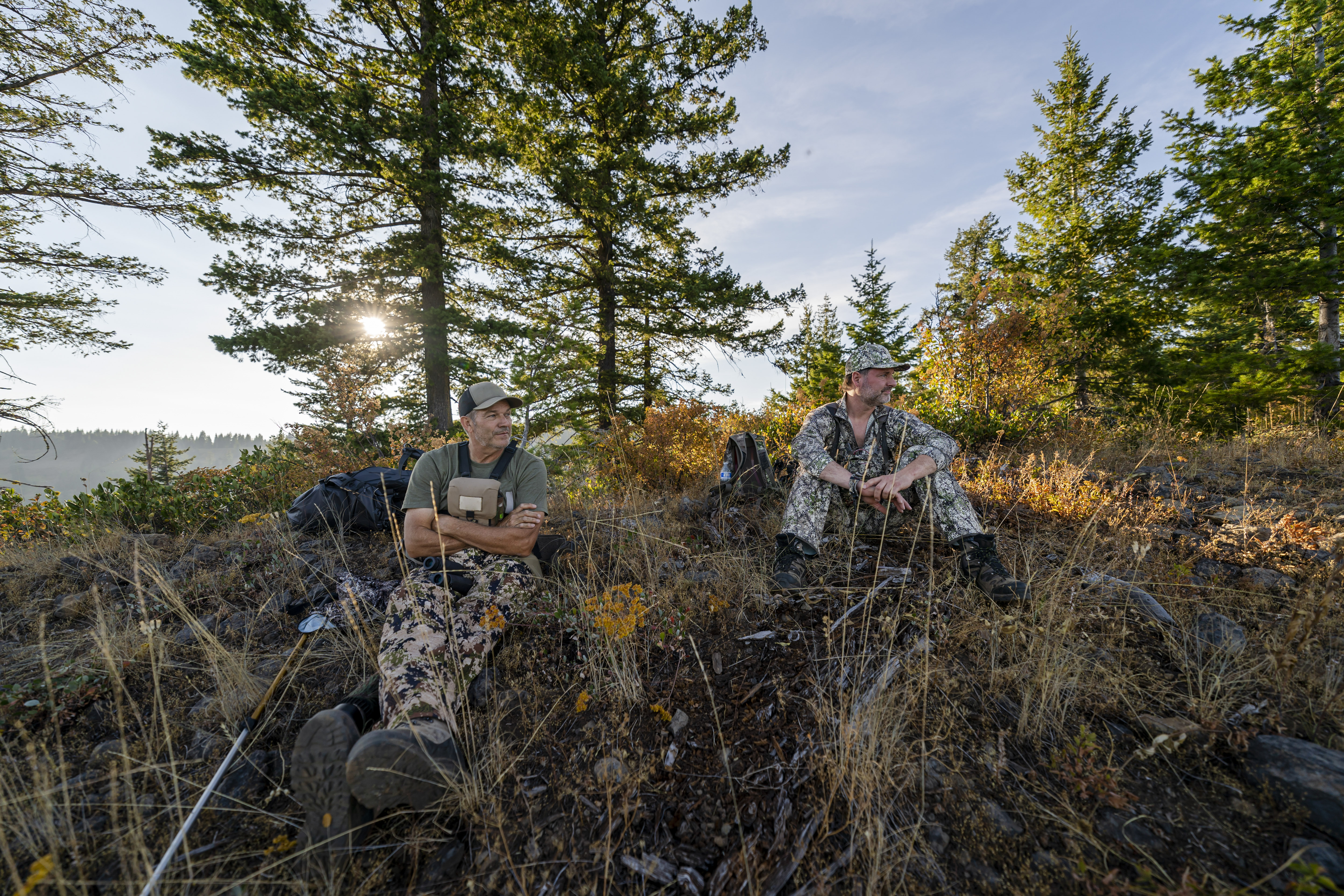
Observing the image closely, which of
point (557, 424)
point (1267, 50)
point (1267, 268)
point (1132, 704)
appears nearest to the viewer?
point (1132, 704)

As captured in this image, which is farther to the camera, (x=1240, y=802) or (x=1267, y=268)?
(x=1267, y=268)

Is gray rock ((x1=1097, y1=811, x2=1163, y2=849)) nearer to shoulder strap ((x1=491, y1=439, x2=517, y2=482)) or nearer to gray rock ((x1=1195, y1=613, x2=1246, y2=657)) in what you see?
gray rock ((x1=1195, y1=613, x2=1246, y2=657))

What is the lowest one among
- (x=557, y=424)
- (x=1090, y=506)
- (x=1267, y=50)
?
(x=1090, y=506)

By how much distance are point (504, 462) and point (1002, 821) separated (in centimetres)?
309

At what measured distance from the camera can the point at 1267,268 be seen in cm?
845

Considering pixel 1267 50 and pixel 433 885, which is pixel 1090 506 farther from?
pixel 1267 50

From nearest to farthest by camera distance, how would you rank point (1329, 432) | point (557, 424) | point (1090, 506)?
1. point (1090, 506)
2. point (1329, 432)
3. point (557, 424)

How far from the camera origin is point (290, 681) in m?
2.52

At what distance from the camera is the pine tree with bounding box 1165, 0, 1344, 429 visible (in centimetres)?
809

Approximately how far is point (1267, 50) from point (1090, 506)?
13.0 metres

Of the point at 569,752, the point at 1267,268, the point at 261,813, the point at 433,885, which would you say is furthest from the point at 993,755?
the point at 1267,268

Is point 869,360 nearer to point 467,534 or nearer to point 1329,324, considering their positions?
point 467,534

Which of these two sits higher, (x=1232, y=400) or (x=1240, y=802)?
(x=1232, y=400)

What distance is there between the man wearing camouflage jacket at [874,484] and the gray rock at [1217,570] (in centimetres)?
122
